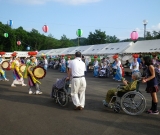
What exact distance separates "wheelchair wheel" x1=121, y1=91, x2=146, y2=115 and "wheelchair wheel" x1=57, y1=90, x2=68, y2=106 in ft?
6.26

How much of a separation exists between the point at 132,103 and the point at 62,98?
2.35m

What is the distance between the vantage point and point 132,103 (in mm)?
5688

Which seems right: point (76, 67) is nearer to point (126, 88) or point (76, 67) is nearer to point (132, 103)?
point (126, 88)

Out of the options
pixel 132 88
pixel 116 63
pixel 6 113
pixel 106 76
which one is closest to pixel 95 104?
pixel 132 88

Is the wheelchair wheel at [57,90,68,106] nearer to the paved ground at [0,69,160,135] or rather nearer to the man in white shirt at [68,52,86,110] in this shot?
the paved ground at [0,69,160,135]

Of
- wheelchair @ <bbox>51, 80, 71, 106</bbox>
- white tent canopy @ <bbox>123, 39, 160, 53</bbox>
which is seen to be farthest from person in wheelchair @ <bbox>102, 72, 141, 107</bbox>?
white tent canopy @ <bbox>123, 39, 160, 53</bbox>

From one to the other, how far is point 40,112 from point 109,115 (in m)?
2.09

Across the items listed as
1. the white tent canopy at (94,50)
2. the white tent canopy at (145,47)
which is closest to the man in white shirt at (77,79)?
the white tent canopy at (145,47)

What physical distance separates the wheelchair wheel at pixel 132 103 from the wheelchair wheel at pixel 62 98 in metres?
1.91

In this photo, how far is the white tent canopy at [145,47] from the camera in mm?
18197

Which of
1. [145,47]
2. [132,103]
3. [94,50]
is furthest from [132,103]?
[94,50]

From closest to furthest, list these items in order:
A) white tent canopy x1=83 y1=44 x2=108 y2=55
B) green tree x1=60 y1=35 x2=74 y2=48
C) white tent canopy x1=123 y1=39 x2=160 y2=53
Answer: white tent canopy x1=123 y1=39 x2=160 y2=53, white tent canopy x1=83 y1=44 x2=108 y2=55, green tree x1=60 y1=35 x2=74 y2=48

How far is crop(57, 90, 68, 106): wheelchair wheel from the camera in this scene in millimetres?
6498

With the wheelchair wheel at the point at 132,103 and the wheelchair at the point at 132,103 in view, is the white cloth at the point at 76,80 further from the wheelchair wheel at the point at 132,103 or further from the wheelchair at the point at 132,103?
the wheelchair wheel at the point at 132,103
